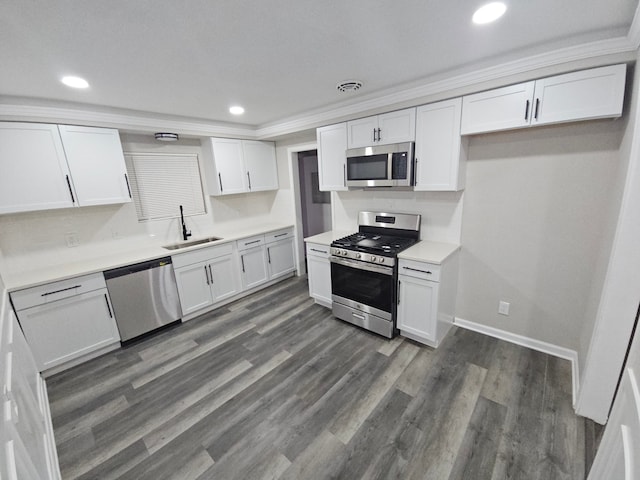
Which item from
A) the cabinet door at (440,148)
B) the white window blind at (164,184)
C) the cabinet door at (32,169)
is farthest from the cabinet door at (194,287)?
the cabinet door at (440,148)

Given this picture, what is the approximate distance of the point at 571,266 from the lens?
2.21m

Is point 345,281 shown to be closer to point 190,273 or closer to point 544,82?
point 190,273

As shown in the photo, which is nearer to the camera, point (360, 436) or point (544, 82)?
point (360, 436)

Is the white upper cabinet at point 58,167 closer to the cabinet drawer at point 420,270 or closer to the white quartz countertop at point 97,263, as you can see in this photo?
the white quartz countertop at point 97,263

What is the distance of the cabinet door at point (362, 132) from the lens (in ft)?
9.13

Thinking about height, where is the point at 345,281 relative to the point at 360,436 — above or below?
above

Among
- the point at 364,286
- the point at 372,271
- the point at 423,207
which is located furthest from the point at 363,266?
the point at 423,207

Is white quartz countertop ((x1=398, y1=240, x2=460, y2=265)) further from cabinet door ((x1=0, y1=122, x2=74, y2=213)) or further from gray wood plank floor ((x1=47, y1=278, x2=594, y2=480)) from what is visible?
cabinet door ((x1=0, y1=122, x2=74, y2=213))

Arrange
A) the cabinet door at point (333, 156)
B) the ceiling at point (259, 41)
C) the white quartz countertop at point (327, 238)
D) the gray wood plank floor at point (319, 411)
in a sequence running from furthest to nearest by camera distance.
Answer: the white quartz countertop at point (327, 238) → the cabinet door at point (333, 156) → the gray wood plank floor at point (319, 411) → the ceiling at point (259, 41)

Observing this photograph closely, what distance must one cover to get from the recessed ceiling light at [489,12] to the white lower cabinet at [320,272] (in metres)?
2.27

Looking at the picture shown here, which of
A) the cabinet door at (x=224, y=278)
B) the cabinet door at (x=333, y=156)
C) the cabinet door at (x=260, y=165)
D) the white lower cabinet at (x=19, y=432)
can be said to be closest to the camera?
the white lower cabinet at (x=19, y=432)

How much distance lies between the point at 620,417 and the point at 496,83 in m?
2.19

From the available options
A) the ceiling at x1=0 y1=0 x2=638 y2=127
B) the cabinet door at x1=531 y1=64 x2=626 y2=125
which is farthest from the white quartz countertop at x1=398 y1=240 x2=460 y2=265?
the ceiling at x1=0 y1=0 x2=638 y2=127

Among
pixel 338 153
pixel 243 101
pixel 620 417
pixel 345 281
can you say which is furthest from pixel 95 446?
pixel 338 153
